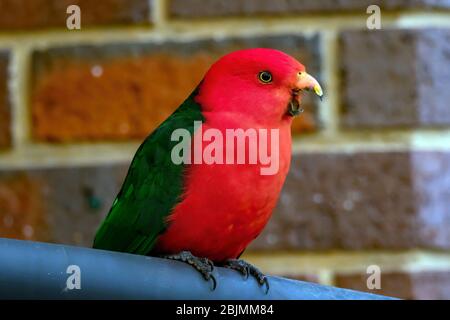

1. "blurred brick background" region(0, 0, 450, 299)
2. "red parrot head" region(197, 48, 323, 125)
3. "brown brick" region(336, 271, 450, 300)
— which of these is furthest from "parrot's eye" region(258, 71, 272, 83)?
"brown brick" region(336, 271, 450, 300)

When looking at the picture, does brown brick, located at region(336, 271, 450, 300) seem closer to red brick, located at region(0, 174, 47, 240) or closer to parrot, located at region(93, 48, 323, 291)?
parrot, located at region(93, 48, 323, 291)

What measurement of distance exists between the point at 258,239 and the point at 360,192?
0.10m

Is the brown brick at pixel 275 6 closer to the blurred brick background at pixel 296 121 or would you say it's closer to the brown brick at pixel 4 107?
the blurred brick background at pixel 296 121

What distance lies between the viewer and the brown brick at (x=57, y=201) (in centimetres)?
91

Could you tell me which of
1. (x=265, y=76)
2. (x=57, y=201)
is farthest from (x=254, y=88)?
(x=57, y=201)

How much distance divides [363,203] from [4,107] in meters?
0.35

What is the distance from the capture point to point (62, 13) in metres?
0.94

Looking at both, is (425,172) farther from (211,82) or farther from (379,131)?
(211,82)

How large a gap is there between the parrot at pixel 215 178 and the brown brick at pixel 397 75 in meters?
0.13

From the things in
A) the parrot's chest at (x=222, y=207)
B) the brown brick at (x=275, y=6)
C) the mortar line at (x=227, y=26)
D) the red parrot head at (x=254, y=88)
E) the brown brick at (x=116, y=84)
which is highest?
the brown brick at (x=275, y=6)

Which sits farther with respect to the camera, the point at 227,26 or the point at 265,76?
the point at 227,26

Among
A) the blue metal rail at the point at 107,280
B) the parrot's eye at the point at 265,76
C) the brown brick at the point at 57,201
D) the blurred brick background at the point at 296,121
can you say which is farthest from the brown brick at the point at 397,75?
the blue metal rail at the point at 107,280

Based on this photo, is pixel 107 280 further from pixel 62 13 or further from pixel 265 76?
pixel 62 13

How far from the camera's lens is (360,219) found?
0.90 meters
